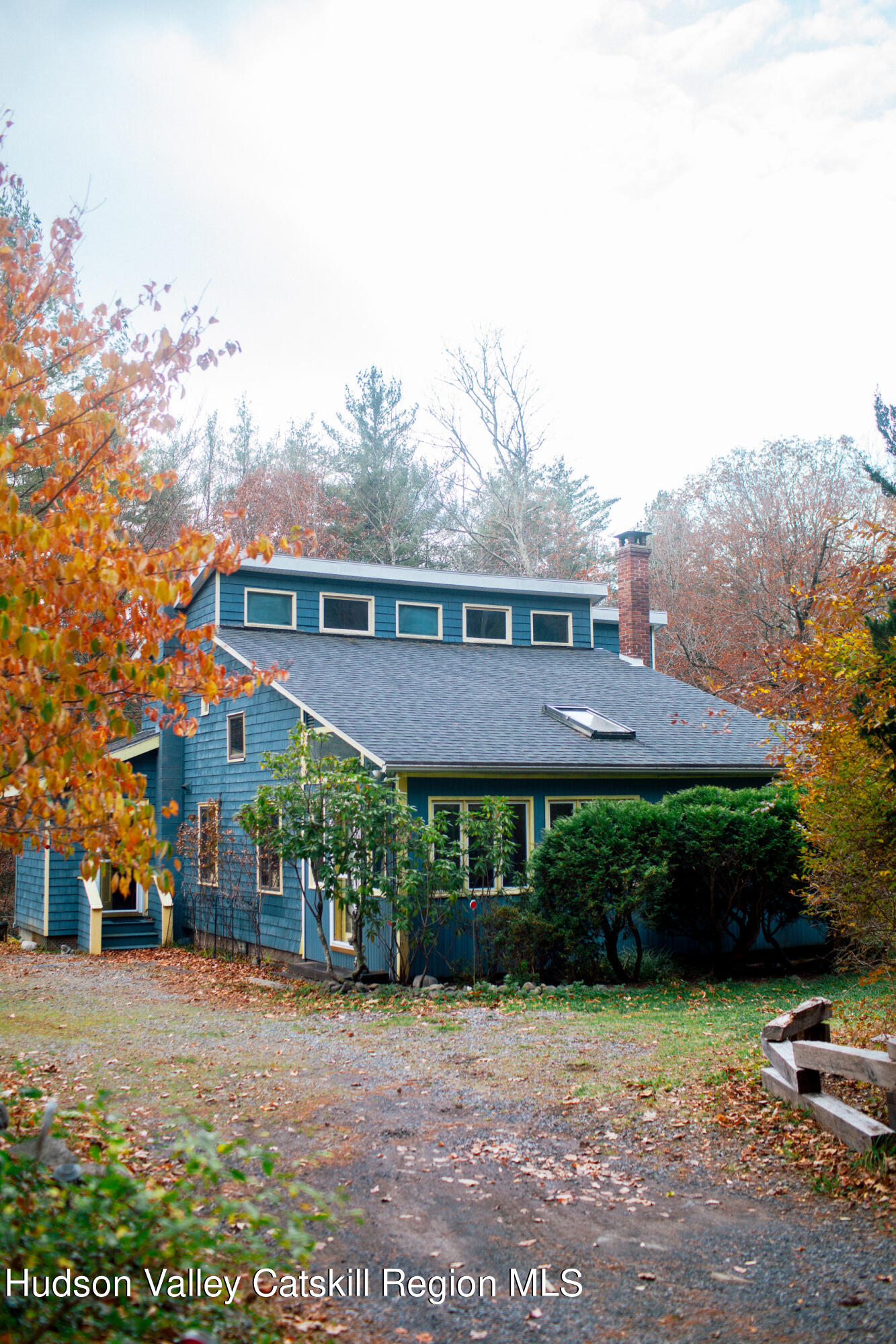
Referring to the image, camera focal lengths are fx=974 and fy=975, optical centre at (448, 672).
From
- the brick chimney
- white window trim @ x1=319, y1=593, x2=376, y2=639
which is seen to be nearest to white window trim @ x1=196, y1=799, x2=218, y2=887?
white window trim @ x1=319, y1=593, x2=376, y2=639

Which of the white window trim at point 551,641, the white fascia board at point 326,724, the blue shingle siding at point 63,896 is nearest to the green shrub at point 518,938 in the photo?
the white fascia board at point 326,724

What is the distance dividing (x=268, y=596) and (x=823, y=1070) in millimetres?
14700

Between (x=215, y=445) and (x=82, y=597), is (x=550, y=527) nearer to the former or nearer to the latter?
(x=215, y=445)

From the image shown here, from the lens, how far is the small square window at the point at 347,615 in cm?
1969

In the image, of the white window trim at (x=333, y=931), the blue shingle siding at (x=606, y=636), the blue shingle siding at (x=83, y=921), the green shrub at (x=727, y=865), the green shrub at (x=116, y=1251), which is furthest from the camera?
the blue shingle siding at (x=606, y=636)

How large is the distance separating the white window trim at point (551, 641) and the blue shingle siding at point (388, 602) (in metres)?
0.06

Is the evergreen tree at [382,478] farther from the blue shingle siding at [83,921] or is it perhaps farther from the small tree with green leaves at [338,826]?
the small tree with green leaves at [338,826]

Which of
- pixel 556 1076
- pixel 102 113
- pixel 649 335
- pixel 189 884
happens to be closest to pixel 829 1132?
pixel 556 1076

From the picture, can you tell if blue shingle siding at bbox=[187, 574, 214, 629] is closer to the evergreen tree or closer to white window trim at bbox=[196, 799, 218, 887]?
white window trim at bbox=[196, 799, 218, 887]

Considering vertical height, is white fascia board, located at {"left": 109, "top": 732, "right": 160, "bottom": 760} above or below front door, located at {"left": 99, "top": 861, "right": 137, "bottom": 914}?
above

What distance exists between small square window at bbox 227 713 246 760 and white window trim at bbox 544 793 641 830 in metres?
5.43

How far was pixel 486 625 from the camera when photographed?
21172 millimetres

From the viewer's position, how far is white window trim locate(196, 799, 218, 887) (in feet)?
57.0

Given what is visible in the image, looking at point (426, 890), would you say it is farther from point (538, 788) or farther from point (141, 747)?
point (141, 747)
